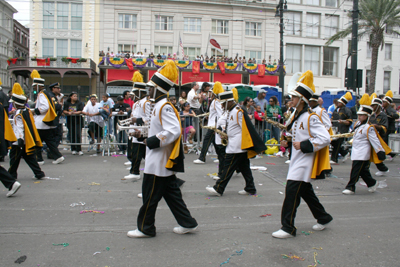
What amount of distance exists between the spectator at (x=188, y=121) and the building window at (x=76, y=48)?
2461cm

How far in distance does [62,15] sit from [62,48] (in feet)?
9.89

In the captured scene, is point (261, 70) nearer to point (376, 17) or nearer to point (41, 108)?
point (376, 17)

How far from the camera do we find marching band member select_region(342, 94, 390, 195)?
680cm

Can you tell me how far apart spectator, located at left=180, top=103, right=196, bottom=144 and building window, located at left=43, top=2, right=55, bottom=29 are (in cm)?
2623

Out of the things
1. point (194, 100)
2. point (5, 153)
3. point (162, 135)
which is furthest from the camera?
point (194, 100)

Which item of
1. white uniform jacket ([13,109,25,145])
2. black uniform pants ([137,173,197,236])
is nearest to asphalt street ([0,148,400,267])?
black uniform pants ([137,173,197,236])

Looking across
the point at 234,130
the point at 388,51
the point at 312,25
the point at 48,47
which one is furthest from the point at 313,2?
the point at 234,130

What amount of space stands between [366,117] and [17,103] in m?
6.82

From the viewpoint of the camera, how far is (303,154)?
438cm

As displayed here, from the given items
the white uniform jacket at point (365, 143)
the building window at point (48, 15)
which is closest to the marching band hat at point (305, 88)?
the white uniform jacket at point (365, 143)

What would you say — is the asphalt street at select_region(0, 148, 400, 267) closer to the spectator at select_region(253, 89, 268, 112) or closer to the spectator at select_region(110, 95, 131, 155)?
the spectator at select_region(110, 95, 131, 155)

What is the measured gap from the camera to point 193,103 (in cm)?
1297

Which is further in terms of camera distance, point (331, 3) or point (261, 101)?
point (331, 3)

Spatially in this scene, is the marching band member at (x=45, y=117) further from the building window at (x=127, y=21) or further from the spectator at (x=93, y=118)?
the building window at (x=127, y=21)
